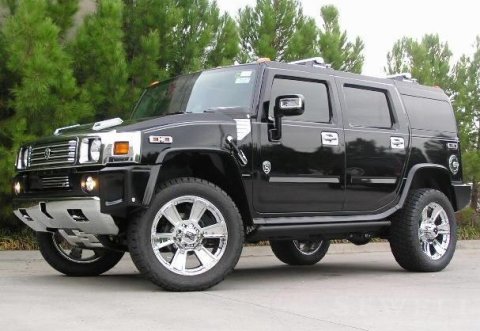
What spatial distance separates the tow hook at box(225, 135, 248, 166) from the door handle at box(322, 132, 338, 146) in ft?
3.52

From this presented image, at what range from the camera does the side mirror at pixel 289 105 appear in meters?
6.78

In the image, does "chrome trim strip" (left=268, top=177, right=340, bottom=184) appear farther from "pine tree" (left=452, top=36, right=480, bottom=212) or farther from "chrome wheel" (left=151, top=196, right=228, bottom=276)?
"pine tree" (left=452, top=36, right=480, bottom=212)

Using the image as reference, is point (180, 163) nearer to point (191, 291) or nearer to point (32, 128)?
point (191, 291)

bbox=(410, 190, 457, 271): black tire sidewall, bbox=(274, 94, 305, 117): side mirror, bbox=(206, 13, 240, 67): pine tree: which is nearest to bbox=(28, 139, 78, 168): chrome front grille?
bbox=(274, 94, 305, 117): side mirror

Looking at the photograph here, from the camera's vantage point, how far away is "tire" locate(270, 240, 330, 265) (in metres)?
9.13

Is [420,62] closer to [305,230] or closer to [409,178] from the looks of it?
[409,178]

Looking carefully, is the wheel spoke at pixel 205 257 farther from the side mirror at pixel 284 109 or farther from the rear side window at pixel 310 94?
the rear side window at pixel 310 94

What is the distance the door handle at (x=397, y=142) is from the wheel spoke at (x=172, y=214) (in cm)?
289

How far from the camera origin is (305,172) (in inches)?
281

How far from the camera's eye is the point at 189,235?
6348mm

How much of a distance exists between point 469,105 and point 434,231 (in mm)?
7232

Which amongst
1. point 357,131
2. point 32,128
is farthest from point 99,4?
point 357,131

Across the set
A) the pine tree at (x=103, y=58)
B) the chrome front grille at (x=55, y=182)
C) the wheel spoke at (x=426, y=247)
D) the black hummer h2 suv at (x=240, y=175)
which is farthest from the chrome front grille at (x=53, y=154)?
the wheel spoke at (x=426, y=247)

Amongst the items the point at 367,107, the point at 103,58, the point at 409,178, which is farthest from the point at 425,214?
the point at 103,58
